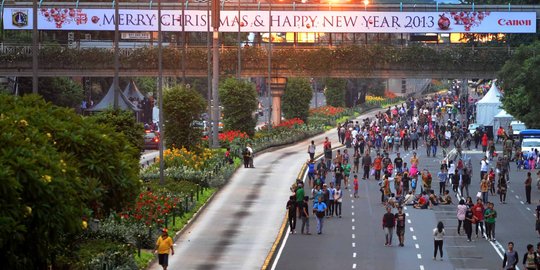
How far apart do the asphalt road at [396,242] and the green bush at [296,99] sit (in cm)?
5019

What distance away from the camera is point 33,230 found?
27.2 meters

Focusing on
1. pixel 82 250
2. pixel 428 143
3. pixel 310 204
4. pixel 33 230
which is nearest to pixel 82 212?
pixel 33 230

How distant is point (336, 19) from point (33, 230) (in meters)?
76.1

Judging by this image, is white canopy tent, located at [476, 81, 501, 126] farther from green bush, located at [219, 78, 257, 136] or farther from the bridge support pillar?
green bush, located at [219, 78, 257, 136]

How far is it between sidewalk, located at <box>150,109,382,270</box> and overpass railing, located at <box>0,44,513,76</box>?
26474mm

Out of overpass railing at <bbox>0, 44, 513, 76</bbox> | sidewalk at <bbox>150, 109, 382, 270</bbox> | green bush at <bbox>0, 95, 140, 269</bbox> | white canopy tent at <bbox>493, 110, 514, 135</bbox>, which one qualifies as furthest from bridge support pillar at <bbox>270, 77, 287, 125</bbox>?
green bush at <bbox>0, 95, 140, 269</bbox>

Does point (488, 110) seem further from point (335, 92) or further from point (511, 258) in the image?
point (511, 258)

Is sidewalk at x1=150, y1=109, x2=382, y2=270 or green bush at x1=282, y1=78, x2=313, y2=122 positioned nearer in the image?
sidewalk at x1=150, y1=109, x2=382, y2=270

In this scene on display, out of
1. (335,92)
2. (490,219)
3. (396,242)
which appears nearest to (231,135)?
(396,242)

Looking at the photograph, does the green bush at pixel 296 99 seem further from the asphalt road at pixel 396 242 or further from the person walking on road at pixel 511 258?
the person walking on road at pixel 511 258

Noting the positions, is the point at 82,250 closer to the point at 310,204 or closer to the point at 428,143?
the point at 310,204

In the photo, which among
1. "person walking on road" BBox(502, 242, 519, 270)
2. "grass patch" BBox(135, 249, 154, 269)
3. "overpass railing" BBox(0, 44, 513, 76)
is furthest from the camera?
"overpass railing" BBox(0, 44, 513, 76)

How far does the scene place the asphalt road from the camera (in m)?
41.8

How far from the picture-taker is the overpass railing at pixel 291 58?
3853 inches
